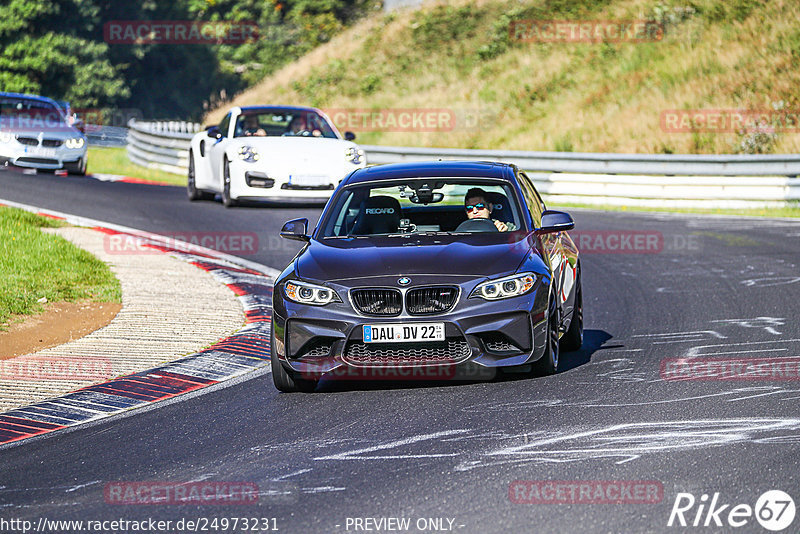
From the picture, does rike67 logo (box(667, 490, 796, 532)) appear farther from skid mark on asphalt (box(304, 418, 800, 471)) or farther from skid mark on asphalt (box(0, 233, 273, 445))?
skid mark on asphalt (box(0, 233, 273, 445))

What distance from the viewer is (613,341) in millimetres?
10297

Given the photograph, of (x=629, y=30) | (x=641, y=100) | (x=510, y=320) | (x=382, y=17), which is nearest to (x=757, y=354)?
(x=510, y=320)

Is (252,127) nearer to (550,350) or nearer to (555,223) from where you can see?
(555,223)

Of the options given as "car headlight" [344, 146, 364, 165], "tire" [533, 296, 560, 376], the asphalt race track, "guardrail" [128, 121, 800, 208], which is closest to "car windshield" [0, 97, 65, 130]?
"guardrail" [128, 121, 800, 208]

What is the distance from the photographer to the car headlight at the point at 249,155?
1930cm

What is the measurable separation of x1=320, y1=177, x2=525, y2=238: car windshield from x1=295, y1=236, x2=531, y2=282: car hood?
11.4 inches

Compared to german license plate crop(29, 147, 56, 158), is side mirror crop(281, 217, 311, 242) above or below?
above

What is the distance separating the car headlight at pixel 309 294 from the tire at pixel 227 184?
37.5 feet

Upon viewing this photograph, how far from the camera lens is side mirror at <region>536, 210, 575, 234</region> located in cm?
915

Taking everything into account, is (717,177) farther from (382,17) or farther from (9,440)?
(382,17)

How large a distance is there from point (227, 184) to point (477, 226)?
433 inches

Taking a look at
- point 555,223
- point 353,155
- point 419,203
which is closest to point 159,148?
point 353,155

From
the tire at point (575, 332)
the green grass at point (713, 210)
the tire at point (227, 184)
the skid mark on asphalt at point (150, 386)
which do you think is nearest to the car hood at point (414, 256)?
the tire at point (575, 332)

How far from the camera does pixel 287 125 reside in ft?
68.1
